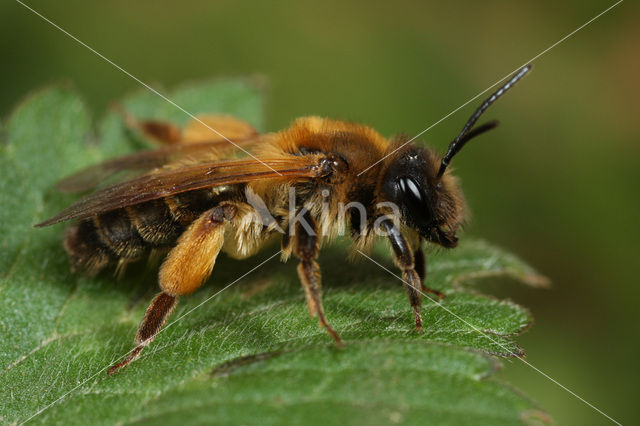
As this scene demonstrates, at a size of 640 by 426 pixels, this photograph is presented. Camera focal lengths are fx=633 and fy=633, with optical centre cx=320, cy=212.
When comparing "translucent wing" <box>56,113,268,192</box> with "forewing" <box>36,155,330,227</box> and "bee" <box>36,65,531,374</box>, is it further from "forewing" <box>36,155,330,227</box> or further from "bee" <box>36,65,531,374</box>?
"forewing" <box>36,155,330,227</box>

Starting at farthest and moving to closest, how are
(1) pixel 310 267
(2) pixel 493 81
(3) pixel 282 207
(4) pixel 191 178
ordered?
(2) pixel 493 81
(3) pixel 282 207
(4) pixel 191 178
(1) pixel 310 267

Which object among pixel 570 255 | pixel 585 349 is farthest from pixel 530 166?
pixel 585 349

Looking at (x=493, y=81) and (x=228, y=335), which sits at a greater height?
(x=493, y=81)

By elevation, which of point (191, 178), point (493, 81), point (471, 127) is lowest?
point (471, 127)

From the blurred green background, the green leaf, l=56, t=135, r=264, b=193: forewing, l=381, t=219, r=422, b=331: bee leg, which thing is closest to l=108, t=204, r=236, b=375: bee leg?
the green leaf

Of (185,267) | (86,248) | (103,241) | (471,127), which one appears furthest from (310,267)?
(86,248)

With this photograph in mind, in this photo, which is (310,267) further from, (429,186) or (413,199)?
(429,186)

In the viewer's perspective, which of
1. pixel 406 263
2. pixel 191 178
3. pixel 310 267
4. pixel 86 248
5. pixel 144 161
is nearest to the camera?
pixel 310 267

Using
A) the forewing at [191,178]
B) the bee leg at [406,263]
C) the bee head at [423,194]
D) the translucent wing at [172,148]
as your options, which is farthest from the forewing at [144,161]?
the bee leg at [406,263]
